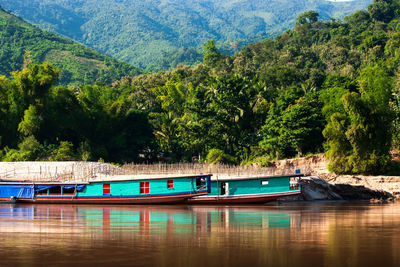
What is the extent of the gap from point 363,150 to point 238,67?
45.1m

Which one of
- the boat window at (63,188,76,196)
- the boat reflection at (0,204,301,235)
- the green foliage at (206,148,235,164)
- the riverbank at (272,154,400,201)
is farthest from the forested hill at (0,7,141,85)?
the boat reflection at (0,204,301,235)

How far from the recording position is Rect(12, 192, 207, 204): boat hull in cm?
3297

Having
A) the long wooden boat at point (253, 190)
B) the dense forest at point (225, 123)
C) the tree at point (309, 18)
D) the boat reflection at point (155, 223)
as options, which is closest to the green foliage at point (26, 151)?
the dense forest at point (225, 123)

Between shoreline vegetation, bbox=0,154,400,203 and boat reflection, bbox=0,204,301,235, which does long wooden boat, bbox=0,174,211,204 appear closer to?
shoreline vegetation, bbox=0,154,400,203

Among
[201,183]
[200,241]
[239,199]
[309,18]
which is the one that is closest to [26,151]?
[201,183]

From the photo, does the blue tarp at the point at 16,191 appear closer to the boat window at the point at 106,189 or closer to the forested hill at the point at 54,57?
the boat window at the point at 106,189

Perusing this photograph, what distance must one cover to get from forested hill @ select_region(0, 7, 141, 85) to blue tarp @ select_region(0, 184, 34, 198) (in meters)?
87.1

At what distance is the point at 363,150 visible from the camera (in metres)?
43.1

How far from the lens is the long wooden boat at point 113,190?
32875 mm

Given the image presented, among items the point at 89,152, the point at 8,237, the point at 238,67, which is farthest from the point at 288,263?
the point at 238,67

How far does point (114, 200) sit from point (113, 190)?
0.65 m

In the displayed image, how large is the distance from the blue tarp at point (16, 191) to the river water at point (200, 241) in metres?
12.9

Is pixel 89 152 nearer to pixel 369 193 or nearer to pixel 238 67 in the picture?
pixel 369 193

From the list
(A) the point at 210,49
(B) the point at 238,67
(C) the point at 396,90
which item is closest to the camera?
(C) the point at 396,90
